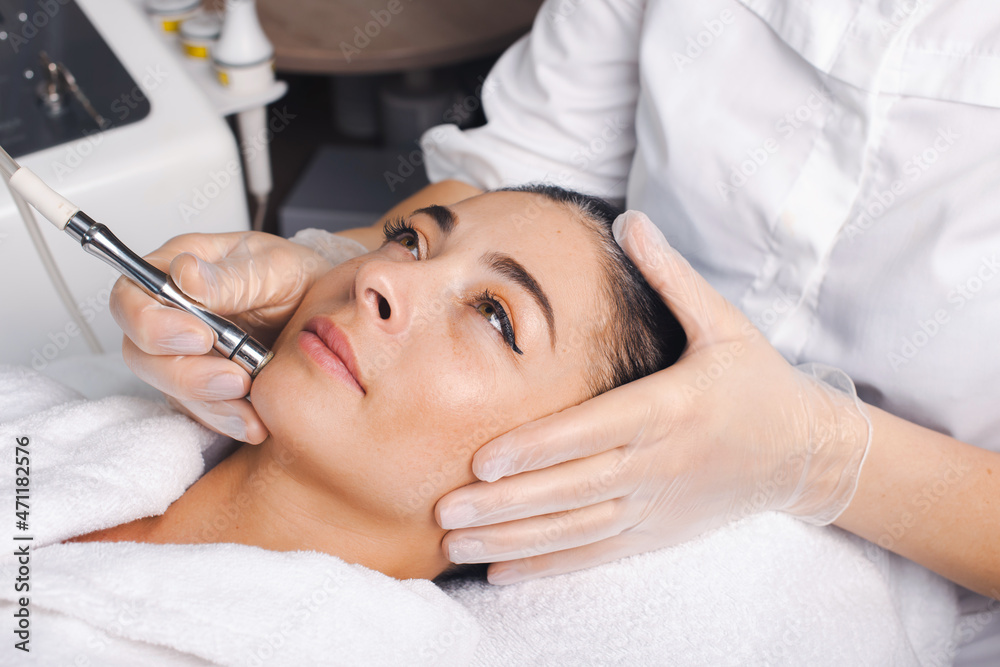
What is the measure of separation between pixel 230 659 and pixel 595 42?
1.03m

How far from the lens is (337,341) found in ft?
2.75

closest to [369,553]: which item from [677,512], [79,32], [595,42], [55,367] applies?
[677,512]

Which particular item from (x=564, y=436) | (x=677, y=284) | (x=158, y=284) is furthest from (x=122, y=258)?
(x=677, y=284)

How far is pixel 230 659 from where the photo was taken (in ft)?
2.41

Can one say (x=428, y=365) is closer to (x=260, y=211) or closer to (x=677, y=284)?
(x=677, y=284)

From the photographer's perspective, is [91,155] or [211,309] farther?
[91,155]

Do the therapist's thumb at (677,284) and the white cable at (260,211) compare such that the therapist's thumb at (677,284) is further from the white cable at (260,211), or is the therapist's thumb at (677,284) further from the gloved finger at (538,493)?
the white cable at (260,211)

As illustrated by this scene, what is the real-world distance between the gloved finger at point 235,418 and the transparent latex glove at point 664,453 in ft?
0.83

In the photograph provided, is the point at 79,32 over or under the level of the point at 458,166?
over

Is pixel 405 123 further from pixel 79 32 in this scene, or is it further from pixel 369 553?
pixel 369 553

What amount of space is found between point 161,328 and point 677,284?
0.62 meters

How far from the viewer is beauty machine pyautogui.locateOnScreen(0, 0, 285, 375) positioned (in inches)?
44.2

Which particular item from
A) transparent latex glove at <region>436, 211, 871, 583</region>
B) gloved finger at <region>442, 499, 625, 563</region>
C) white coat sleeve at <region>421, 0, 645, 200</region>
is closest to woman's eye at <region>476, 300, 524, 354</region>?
transparent latex glove at <region>436, 211, 871, 583</region>

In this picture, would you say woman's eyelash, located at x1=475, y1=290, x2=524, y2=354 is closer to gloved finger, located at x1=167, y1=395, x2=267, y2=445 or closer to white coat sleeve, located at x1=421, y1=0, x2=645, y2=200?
→ gloved finger, located at x1=167, y1=395, x2=267, y2=445
